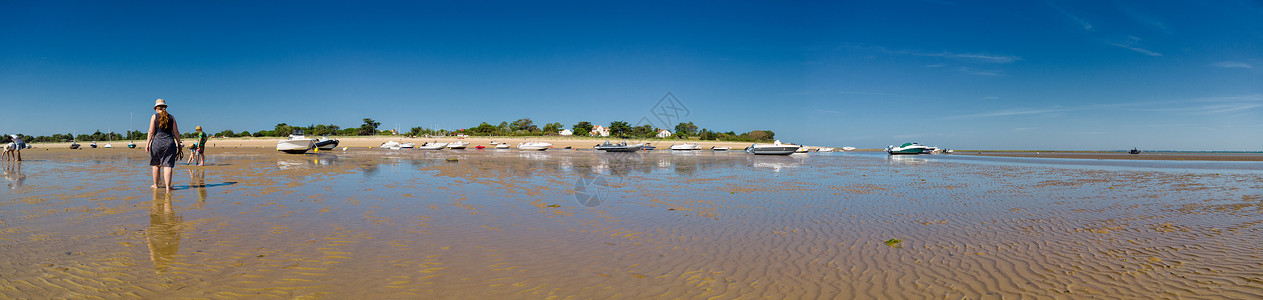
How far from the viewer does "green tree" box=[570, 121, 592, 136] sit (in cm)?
11656

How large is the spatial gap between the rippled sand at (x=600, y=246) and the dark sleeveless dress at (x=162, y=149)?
2.32 feet

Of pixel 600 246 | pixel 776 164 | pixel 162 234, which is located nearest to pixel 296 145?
pixel 776 164

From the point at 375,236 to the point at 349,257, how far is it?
110 centimetres

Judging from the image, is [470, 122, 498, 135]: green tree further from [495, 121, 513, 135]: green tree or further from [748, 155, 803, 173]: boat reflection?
[748, 155, 803, 173]: boat reflection

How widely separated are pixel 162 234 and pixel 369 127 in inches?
4632

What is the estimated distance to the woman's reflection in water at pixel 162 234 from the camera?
175 inches

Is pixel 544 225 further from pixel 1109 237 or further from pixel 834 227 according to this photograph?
pixel 1109 237

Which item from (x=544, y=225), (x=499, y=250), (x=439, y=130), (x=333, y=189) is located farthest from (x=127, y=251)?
(x=439, y=130)

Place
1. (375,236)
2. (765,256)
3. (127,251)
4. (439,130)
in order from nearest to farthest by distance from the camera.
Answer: (127,251) → (765,256) → (375,236) → (439,130)

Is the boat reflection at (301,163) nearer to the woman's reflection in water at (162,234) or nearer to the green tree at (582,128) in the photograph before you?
the woman's reflection in water at (162,234)

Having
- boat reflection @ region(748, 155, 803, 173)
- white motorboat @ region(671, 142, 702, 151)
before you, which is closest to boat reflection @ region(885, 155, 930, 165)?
boat reflection @ region(748, 155, 803, 173)

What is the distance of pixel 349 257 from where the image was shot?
4793 mm

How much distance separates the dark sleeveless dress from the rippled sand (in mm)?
707

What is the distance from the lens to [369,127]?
11006cm
